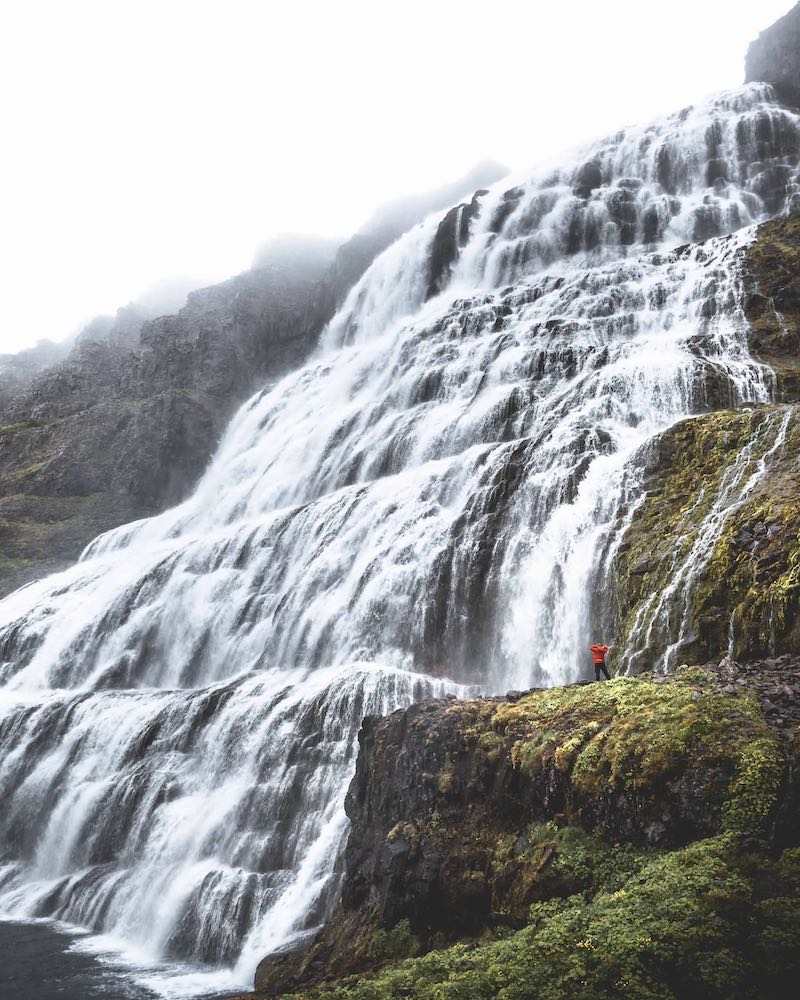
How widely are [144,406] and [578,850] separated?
2005 inches

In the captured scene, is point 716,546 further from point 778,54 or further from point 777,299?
point 778,54

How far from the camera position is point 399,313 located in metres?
47.8

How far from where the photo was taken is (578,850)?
902 centimetres

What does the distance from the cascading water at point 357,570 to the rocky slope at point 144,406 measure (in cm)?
716

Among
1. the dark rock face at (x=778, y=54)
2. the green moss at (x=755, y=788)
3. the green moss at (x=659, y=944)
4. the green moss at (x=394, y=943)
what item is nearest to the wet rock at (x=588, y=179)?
the dark rock face at (x=778, y=54)

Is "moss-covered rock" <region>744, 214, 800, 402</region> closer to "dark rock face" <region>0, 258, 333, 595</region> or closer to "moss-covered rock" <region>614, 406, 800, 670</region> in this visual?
"moss-covered rock" <region>614, 406, 800, 670</region>

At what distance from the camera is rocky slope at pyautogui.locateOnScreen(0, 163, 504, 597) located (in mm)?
49031

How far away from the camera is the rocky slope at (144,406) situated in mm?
49031

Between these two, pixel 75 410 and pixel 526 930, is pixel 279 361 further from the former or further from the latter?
pixel 526 930

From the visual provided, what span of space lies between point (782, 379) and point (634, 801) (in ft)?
55.4

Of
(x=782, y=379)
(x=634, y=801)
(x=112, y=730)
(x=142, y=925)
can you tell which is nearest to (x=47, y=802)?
(x=112, y=730)

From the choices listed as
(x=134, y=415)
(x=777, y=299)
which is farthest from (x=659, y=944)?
(x=134, y=415)

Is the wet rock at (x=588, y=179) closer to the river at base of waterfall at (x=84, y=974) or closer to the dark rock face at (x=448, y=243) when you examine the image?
the dark rock face at (x=448, y=243)

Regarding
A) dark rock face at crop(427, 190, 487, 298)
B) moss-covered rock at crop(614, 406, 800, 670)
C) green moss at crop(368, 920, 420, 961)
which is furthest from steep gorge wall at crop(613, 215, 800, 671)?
dark rock face at crop(427, 190, 487, 298)
